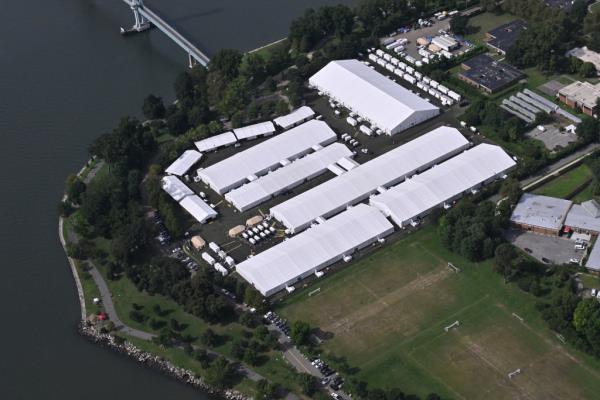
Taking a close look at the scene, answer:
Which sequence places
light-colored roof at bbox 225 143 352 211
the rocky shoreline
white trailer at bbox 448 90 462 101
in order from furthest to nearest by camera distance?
1. white trailer at bbox 448 90 462 101
2. light-colored roof at bbox 225 143 352 211
3. the rocky shoreline

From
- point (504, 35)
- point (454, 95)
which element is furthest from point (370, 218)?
point (504, 35)

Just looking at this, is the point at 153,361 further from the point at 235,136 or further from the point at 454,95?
the point at 454,95

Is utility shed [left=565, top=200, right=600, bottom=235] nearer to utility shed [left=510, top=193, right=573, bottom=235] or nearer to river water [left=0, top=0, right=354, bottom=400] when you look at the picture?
utility shed [left=510, top=193, right=573, bottom=235]

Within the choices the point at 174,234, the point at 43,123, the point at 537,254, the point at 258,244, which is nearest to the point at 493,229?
the point at 537,254

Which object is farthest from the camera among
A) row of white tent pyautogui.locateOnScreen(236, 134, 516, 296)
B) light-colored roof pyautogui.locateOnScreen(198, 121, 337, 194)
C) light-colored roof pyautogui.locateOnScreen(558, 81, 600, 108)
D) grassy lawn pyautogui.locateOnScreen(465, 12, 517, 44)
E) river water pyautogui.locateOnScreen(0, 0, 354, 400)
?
grassy lawn pyautogui.locateOnScreen(465, 12, 517, 44)

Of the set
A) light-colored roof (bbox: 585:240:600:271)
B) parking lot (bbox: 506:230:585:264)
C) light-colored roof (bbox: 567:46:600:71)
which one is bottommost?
parking lot (bbox: 506:230:585:264)

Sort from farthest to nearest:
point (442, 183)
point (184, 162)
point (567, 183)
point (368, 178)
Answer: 1. point (184, 162)
2. point (368, 178)
3. point (567, 183)
4. point (442, 183)

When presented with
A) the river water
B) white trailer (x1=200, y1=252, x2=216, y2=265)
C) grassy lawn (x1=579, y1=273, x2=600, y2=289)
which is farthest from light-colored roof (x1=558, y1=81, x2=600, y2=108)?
white trailer (x1=200, y1=252, x2=216, y2=265)
